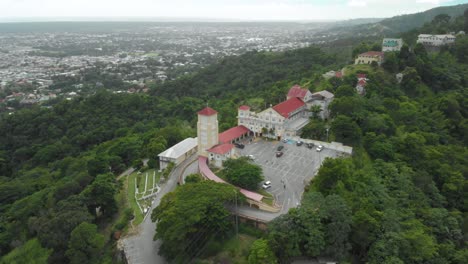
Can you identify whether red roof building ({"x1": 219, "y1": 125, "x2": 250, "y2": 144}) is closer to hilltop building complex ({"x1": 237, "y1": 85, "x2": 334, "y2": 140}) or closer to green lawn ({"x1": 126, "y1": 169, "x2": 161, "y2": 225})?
hilltop building complex ({"x1": 237, "y1": 85, "x2": 334, "y2": 140})

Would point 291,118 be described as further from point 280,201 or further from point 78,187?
point 78,187

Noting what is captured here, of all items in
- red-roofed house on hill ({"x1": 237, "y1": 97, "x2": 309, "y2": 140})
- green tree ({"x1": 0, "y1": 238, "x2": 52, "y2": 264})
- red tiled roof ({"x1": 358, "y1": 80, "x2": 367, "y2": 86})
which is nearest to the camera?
green tree ({"x1": 0, "y1": 238, "x2": 52, "y2": 264})

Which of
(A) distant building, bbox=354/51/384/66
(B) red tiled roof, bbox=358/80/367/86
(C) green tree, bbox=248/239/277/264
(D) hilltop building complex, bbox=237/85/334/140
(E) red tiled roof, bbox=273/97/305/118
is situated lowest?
(C) green tree, bbox=248/239/277/264

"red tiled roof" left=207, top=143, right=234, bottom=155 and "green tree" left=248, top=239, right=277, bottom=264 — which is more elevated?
"red tiled roof" left=207, top=143, right=234, bottom=155

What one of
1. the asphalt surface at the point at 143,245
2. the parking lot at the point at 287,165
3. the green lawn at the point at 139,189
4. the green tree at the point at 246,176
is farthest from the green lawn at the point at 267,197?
the green lawn at the point at 139,189

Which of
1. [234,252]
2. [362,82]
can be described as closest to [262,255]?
[234,252]

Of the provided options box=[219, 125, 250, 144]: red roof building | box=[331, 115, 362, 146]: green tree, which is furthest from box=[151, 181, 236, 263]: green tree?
box=[331, 115, 362, 146]: green tree
